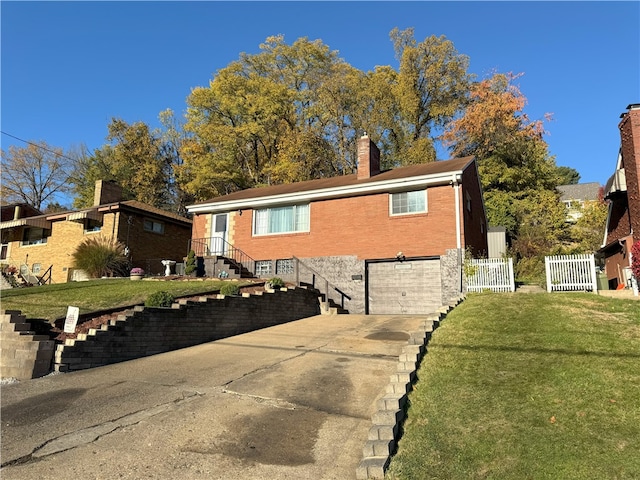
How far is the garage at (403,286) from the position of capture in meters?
17.1

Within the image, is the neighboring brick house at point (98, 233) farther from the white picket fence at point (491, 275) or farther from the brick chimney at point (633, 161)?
the brick chimney at point (633, 161)

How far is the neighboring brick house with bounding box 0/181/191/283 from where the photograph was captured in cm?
2472

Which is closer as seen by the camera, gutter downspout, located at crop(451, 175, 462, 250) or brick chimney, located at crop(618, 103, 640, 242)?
brick chimney, located at crop(618, 103, 640, 242)

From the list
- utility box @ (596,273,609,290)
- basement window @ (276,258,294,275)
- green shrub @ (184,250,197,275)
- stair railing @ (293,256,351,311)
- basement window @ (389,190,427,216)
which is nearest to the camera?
utility box @ (596,273,609,290)

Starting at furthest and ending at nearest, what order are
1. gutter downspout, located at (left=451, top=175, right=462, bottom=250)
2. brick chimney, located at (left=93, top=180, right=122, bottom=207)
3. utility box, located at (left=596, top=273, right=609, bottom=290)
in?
brick chimney, located at (left=93, top=180, right=122, bottom=207)
gutter downspout, located at (left=451, top=175, right=462, bottom=250)
utility box, located at (left=596, top=273, right=609, bottom=290)

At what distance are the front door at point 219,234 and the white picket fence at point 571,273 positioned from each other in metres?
15.0

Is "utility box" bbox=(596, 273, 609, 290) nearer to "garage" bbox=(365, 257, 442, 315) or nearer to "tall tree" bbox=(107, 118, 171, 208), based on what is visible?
"garage" bbox=(365, 257, 442, 315)

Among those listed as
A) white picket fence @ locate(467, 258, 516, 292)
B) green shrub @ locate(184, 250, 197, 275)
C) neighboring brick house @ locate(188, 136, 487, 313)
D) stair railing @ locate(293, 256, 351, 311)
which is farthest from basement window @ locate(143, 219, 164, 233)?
white picket fence @ locate(467, 258, 516, 292)

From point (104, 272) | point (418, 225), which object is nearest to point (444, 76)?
point (418, 225)

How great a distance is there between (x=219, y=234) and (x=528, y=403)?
19.1m

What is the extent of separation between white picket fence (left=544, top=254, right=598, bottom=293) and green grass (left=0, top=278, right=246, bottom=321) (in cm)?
1115

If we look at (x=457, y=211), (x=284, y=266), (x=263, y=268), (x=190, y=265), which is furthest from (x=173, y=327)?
(x=457, y=211)

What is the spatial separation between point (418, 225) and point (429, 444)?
44.1 ft

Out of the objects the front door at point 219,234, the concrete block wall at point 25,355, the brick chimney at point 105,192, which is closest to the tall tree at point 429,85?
the front door at point 219,234
